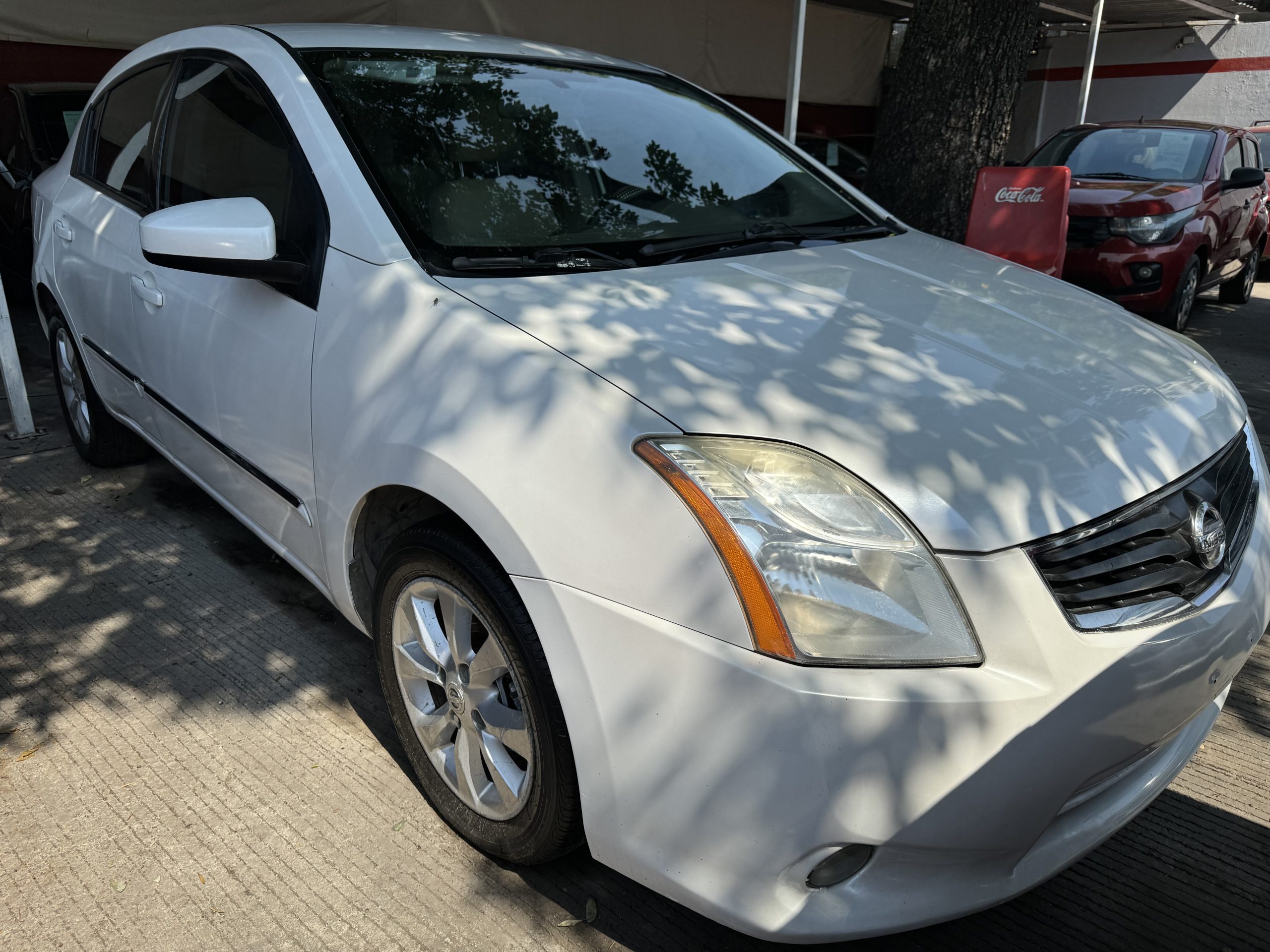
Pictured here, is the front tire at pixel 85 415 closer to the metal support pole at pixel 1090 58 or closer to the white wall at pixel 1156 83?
the metal support pole at pixel 1090 58

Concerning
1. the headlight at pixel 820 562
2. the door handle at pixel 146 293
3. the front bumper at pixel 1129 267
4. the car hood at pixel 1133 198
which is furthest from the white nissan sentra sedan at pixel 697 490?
the car hood at pixel 1133 198

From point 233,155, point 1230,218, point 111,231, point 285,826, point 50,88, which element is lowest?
point 285,826

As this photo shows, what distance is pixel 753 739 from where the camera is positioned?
1546 mm

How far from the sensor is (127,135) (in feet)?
11.8

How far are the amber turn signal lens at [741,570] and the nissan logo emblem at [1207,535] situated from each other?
86cm

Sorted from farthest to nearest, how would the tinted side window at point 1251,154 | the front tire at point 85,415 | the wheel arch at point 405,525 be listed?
the tinted side window at point 1251,154, the front tire at point 85,415, the wheel arch at point 405,525

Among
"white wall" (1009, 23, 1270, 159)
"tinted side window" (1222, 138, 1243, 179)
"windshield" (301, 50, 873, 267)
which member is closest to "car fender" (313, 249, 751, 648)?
"windshield" (301, 50, 873, 267)

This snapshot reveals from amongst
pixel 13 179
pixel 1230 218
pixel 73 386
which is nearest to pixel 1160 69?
pixel 1230 218

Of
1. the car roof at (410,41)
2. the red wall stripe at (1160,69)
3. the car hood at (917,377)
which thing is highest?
the red wall stripe at (1160,69)

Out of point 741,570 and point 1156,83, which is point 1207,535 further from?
point 1156,83

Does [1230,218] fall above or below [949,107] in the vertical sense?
below

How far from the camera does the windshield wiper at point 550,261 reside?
7.16ft

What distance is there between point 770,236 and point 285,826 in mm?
1928

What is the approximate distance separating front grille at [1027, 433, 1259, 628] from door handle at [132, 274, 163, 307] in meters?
2.60
